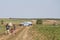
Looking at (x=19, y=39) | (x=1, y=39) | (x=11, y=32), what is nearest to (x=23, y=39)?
(x=19, y=39)

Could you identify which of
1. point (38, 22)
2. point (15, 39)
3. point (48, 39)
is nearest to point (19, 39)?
point (15, 39)

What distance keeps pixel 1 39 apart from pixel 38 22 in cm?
5814

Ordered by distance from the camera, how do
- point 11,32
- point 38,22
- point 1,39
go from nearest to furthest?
point 1,39
point 11,32
point 38,22

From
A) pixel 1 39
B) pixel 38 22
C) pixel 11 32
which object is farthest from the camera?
pixel 38 22

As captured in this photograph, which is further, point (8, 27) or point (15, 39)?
point (8, 27)

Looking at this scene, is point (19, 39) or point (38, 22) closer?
point (19, 39)

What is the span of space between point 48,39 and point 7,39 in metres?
4.75

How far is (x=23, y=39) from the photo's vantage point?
87.8 ft

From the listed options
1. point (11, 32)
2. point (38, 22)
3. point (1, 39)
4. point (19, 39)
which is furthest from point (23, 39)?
point (38, 22)

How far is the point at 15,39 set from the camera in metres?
26.4

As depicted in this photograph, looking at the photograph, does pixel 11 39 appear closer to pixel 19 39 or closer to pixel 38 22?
pixel 19 39

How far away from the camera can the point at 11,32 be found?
32.6 m

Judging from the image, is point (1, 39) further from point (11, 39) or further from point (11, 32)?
point (11, 32)

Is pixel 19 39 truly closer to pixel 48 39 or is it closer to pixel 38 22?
pixel 48 39
